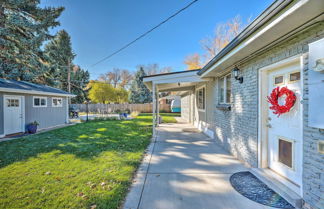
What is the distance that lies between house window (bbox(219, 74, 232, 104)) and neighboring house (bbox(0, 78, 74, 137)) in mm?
9417

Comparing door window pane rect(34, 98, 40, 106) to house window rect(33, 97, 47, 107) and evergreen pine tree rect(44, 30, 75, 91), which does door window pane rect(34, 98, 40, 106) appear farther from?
evergreen pine tree rect(44, 30, 75, 91)

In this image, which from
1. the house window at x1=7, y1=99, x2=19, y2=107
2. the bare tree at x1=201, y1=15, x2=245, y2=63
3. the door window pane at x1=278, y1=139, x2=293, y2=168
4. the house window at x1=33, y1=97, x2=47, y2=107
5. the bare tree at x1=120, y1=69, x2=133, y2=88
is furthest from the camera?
the bare tree at x1=120, y1=69, x2=133, y2=88

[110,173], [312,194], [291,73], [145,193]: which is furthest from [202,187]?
[291,73]

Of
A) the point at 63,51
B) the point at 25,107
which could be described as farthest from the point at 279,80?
the point at 63,51

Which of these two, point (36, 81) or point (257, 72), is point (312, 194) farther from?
point (36, 81)

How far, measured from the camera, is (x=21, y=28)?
11.0m

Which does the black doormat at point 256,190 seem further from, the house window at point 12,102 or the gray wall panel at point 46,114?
the gray wall panel at point 46,114

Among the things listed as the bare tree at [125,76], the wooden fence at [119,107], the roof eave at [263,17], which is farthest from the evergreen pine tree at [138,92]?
the roof eave at [263,17]

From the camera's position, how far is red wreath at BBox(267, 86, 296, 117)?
2.51m

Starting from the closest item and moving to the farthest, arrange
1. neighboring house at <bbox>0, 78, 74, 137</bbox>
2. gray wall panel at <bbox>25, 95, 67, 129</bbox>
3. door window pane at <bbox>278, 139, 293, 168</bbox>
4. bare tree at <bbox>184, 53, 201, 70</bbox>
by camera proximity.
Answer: door window pane at <bbox>278, 139, 293, 168</bbox> < neighboring house at <bbox>0, 78, 74, 137</bbox> < gray wall panel at <bbox>25, 95, 67, 129</bbox> < bare tree at <bbox>184, 53, 201, 70</bbox>

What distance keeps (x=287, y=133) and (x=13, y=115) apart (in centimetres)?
1101

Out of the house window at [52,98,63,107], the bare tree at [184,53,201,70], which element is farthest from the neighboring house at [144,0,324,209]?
the bare tree at [184,53,201,70]

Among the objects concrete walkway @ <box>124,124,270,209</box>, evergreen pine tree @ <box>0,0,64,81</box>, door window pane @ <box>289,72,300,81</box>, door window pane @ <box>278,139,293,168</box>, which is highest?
evergreen pine tree @ <box>0,0,64,81</box>

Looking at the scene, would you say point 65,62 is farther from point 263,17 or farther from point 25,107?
point 263,17
